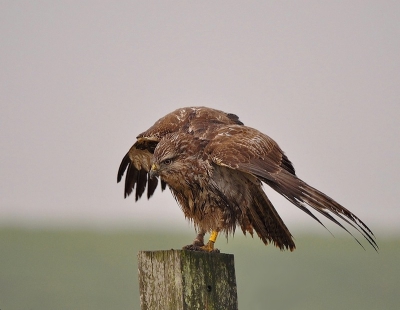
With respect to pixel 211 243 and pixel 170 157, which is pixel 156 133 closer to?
pixel 170 157

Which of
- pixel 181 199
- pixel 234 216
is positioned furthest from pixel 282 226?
pixel 181 199

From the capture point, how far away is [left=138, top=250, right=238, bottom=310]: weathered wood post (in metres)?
5.68

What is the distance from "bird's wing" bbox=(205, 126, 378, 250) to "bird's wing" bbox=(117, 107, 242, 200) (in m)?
0.39

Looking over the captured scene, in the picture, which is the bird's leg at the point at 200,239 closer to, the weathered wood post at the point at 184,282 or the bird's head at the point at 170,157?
the bird's head at the point at 170,157

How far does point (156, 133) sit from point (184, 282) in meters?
2.80

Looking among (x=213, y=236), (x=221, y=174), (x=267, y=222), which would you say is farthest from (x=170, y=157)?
(x=267, y=222)

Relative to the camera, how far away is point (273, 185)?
278 inches

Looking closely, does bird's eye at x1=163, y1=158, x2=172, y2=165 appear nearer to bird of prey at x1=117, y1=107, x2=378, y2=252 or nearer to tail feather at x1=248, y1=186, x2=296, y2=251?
bird of prey at x1=117, y1=107, x2=378, y2=252

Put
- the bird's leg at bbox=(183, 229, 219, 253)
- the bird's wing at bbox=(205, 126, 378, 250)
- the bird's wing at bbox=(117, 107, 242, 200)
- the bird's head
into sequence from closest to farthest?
1. the bird's wing at bbox=(205, 126, 378, 250)
2. the bird's leg at bbox=(183, 229, 219, 253)
3. the bird's head
4. the bird's wing at bbox=(117, 107, 242, 200)

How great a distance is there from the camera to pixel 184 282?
5.68 m

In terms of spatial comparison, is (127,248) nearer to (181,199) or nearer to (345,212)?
(181,199)

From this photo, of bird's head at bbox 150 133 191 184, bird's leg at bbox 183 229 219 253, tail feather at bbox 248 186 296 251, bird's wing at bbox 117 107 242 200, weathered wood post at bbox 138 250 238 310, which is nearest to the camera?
weathered wood post at bbox 138 250 238 310

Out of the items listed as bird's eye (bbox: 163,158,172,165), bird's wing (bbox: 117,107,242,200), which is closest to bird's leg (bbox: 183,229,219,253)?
bird's eye (bbox: 163,158,172,165)

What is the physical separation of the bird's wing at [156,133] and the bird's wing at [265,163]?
0.39 metres
